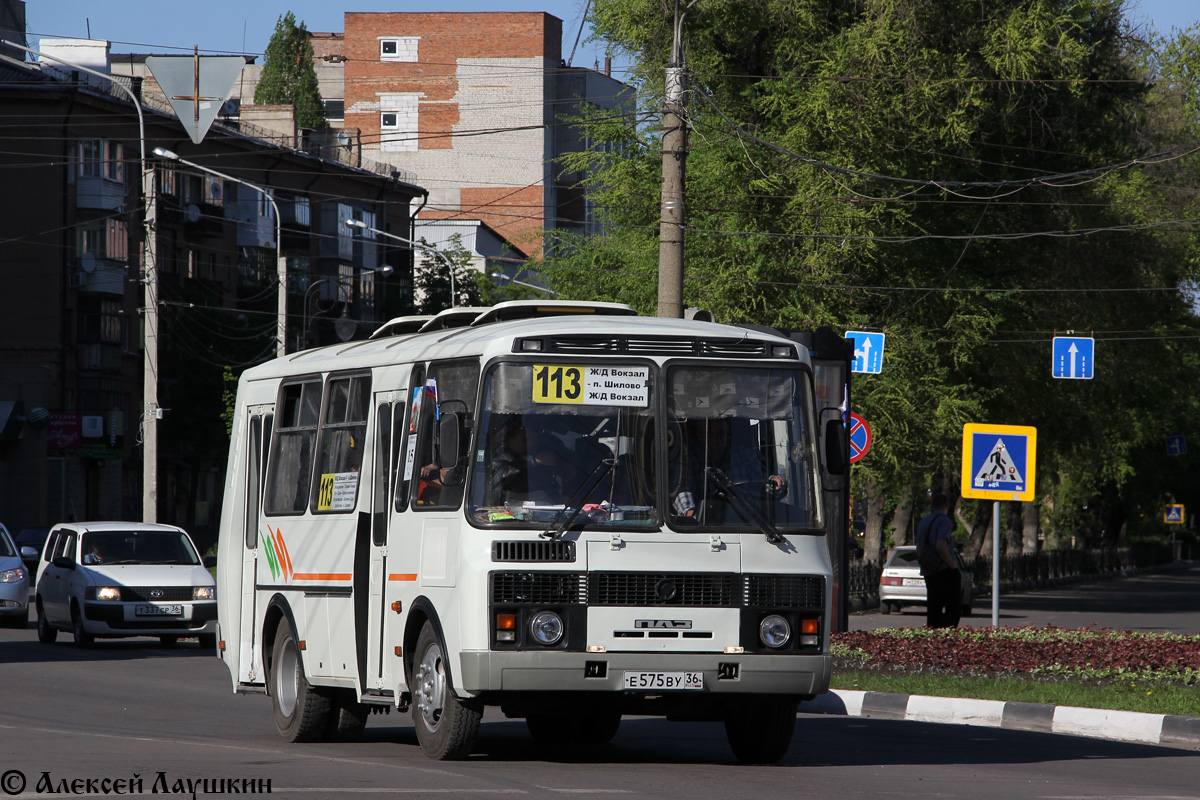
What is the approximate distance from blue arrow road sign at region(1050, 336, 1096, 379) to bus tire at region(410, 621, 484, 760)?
2426 cm

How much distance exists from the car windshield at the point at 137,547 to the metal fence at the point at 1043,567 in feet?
53.5

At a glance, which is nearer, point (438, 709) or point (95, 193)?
point (438, 709)

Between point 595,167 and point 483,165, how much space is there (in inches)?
2198

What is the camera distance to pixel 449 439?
33.5 ft

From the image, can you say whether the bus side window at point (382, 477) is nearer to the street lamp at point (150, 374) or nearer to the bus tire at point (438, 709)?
the bus tire at point (438, 709)

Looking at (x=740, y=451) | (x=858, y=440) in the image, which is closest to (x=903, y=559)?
(x=858, y=440)

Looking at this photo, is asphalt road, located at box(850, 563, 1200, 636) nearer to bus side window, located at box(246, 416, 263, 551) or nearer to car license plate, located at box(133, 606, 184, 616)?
car license plate, located at box(133, 606, 184, 616)

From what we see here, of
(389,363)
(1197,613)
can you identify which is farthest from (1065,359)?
(389,363)

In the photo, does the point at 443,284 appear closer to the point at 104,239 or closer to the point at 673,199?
the point at 104,239

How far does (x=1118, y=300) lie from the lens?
38.7 meters

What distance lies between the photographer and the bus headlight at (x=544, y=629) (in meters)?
10.1

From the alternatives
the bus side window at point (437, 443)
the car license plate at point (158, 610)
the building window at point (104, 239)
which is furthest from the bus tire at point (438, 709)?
the building window at point (104, 239)

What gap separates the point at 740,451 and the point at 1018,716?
5.63 m

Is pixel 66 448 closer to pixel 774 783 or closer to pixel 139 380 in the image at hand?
pixel 139 380
